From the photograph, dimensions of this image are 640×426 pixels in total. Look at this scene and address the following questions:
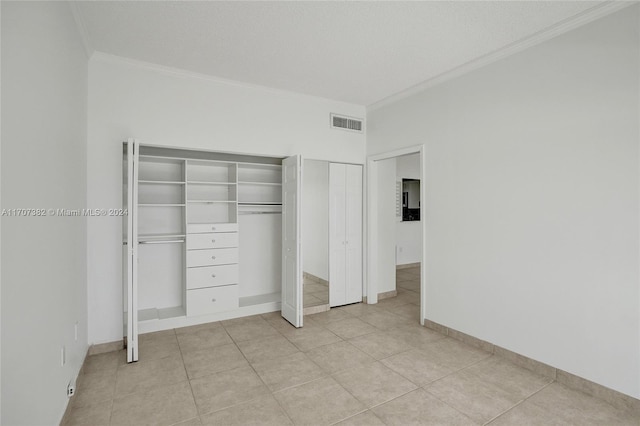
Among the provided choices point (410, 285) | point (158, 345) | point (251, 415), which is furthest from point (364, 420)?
point (410, 285)

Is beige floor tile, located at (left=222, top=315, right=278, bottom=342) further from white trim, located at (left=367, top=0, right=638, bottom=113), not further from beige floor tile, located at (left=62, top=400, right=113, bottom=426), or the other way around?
white trim, located at (left=367, top=0, right=638, bottom=113)

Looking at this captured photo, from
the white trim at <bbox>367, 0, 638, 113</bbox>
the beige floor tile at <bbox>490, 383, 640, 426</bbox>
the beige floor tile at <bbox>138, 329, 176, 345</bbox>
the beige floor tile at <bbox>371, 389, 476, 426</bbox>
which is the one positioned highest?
the white trim at <bbox>367, 0, 638, 113</bbox>

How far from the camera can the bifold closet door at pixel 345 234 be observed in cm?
463

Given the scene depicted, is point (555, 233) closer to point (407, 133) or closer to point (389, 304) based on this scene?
point (407, 133)

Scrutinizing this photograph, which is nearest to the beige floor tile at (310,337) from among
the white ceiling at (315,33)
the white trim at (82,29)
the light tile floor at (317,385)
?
the light tile floor at (317,385)

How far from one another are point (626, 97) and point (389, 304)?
3.51 metres

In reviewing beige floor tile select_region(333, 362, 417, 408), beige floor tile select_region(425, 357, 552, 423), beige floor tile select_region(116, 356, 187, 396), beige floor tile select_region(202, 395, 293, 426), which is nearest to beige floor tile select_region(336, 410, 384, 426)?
beige floor tile select_region(333, 362, 417, 408)

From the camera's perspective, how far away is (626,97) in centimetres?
233

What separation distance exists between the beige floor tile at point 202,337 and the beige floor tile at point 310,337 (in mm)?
694

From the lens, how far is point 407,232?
7781mm

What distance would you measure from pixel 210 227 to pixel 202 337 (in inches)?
48.2

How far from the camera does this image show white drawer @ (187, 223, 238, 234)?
149 inches

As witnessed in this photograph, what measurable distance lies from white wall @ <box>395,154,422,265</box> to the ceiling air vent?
2.94 m

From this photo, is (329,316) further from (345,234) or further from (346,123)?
(346,123)
